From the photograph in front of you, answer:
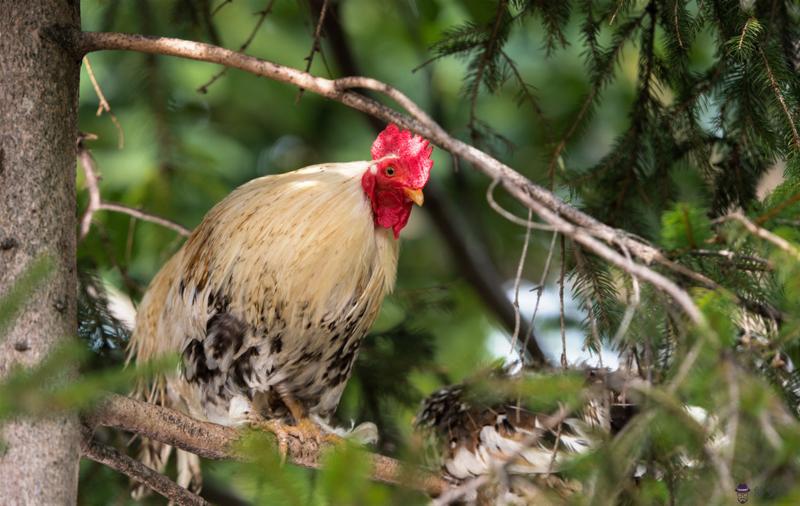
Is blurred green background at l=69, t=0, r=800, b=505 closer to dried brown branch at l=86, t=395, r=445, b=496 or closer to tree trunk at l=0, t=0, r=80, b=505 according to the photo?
dried brown branch at l=86, t=395, r=445, b=496

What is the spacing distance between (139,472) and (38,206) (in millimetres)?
845

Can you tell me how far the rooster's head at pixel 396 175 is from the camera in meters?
3.20

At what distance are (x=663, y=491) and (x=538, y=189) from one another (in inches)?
32.8

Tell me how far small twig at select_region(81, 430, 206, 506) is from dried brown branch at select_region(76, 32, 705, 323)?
117 cm

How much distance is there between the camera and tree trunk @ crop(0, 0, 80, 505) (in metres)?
2.50

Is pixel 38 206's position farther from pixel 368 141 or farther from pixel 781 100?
pixel 368 141

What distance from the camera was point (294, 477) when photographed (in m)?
1.68

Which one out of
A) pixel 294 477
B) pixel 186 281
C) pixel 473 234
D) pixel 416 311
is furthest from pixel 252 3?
pixel 294 477

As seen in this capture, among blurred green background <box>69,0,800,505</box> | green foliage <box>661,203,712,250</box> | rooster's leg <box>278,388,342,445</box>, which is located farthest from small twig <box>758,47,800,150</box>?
rooster's leg <box>278,388,342,445</box>

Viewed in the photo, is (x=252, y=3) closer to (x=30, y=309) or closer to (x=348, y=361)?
(x=348, y=361)

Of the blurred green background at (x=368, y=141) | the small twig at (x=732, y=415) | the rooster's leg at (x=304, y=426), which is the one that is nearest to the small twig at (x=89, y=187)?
the blurred green background at (x=368, y=141)

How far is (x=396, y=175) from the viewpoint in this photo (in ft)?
10.5

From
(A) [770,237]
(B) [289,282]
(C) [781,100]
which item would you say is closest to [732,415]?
(A) [770,237]

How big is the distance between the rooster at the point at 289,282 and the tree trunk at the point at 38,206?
64 cm
